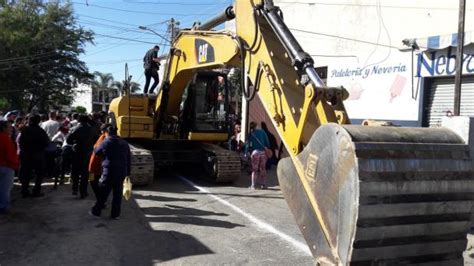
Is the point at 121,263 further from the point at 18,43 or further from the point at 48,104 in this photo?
the point at 48,104

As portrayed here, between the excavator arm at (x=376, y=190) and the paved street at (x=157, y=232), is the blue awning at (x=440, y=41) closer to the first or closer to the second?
the paved street at (x=157, y=232)

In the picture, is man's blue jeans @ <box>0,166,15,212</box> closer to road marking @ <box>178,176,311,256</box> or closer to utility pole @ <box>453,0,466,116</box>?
road marking @ <box>178,176,311,256</box>

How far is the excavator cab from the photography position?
13.1 metres

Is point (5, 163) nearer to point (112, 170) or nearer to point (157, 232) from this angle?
point (112, 170)

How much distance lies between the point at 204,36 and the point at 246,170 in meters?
6.74

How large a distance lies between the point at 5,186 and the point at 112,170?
2.17m

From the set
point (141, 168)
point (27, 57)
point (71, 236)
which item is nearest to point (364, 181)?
point (71, 236)

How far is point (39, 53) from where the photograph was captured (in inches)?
1657

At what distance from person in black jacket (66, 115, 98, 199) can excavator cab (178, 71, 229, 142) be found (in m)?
3.12

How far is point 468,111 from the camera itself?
12.6 metres

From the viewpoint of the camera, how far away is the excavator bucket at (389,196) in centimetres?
409

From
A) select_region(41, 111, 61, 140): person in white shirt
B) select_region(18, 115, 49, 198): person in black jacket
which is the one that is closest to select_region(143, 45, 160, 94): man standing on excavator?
select_region(41, 111, 61, 140): person in white shirt

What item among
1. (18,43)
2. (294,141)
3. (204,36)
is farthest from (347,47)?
(18,43)

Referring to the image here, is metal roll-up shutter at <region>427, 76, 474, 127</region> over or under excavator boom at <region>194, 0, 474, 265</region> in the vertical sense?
over
